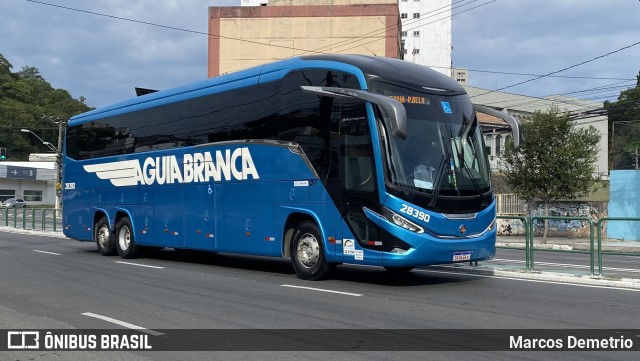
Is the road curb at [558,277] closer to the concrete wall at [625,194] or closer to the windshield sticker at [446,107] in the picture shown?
the windshield sticker at [446,107]

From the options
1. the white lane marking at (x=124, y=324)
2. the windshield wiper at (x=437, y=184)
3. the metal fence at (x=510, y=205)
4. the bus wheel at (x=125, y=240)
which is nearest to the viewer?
the white lane marking at (x=124, y=324)

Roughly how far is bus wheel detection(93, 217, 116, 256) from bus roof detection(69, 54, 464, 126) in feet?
13.8

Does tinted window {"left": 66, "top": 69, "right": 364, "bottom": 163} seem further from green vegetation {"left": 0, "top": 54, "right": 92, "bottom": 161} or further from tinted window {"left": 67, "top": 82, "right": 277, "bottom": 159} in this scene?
green vegetation {"left": 0, "top": 54, "right": 92, "bottom": 161}

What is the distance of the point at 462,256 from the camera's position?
11.3 m

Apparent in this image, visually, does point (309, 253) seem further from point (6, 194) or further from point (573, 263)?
point (6, 194)

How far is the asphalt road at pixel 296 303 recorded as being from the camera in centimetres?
827

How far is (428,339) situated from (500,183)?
1441 inches

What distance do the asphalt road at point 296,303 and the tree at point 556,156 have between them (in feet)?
61.5

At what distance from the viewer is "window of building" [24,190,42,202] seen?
8731 cm

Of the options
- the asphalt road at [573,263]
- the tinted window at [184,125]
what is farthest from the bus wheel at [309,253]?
the asphalt road at [573,263]

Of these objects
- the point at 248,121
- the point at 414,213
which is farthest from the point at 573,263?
the point at 248,121

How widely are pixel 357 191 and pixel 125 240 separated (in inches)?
388

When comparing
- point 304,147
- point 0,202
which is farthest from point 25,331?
point 0,202

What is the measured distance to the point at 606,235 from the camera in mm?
13266
